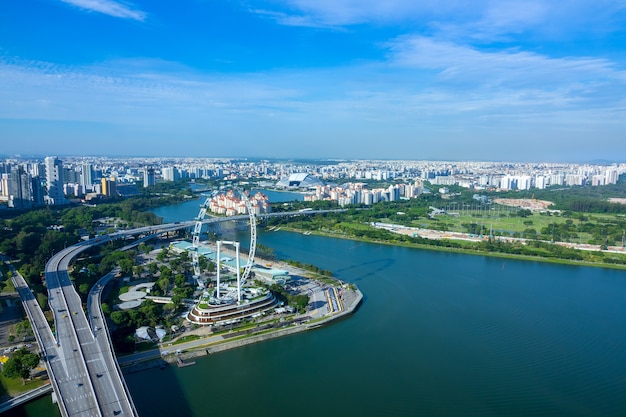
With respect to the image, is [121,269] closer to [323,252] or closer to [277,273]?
[277,273]

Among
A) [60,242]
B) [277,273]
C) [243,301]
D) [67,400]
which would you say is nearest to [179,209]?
[60,242]

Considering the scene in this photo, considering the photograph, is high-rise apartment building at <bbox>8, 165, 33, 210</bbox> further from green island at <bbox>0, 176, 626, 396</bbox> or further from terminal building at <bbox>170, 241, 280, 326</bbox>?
terminal building at <bbox>170, 241, 280, 326</bbox>

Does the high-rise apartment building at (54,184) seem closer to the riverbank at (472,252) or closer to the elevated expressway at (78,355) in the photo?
the riverbank at (472,252)

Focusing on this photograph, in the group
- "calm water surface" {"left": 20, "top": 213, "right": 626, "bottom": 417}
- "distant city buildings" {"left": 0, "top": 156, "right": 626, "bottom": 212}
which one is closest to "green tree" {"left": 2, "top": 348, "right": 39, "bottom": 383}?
"calm water surface" {"left": 20, "top": 213, "right": 626, "bottom": 417}

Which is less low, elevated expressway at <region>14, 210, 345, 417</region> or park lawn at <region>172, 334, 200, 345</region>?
elevated expressway at <region>14, 210, 345, 417</region>

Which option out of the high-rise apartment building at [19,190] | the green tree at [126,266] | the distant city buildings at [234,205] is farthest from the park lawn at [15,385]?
the high-rise apartment building at [19,190]

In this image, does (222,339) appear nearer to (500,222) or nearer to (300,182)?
(500,222)

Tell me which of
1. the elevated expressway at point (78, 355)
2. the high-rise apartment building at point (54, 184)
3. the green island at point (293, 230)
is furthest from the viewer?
the high-rise apartment building at point (54, 184)
